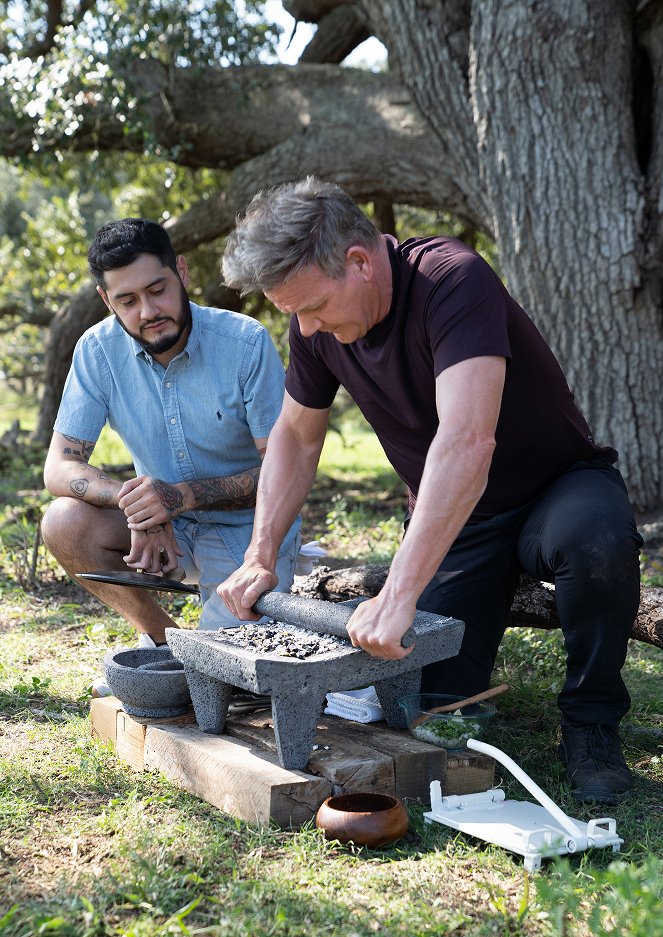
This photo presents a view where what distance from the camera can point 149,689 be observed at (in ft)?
10.4

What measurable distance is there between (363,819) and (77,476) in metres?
2.02

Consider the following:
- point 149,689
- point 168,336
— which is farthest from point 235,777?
point 168,336

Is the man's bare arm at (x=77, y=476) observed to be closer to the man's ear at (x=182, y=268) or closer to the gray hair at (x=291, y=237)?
the man's ear at (x=182, y=268)

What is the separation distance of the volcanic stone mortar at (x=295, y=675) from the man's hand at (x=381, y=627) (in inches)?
5.4

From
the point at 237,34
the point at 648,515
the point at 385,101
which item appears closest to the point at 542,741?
the point at 648,515

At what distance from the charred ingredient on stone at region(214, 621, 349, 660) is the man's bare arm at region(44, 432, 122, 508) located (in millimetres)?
990

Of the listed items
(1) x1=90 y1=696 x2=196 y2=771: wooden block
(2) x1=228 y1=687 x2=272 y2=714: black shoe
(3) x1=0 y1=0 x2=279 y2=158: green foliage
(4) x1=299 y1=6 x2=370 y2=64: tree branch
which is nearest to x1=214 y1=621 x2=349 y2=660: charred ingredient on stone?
(2) x1=228 y1=687 x2=272 y2=714: black shoe

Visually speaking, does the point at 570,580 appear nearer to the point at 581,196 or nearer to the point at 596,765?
the point at 596,765

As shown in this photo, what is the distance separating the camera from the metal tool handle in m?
2.87

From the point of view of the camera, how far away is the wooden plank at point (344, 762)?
2779 mm

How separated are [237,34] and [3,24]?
2.00m

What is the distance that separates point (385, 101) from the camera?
25.6ft

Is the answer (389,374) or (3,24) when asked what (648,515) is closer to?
(389,374)

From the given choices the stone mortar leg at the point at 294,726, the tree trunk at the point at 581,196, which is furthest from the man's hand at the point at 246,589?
the tree trunk at the point at 581,196
